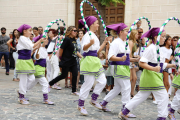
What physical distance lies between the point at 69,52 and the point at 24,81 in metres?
2.16

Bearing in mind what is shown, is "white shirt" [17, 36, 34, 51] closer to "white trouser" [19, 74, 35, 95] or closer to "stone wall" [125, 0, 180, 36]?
"white trouser" [19, 74, 35, 95]

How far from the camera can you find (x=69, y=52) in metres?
7.73

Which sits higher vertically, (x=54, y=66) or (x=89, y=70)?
(x=89, y=70)

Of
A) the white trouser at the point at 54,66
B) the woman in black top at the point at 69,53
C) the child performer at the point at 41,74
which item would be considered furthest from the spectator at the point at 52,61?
the child performer at the point at 41,74

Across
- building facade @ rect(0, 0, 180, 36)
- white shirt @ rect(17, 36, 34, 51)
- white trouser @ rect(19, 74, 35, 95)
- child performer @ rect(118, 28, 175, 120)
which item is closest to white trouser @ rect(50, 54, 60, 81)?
white trouser @ rect(19, 74, 35, 95)

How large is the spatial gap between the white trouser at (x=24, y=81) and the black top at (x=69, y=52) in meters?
1.74

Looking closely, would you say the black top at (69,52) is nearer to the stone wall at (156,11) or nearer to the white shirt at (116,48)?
the white shirt at (116,48)

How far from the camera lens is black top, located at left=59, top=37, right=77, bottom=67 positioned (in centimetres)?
764

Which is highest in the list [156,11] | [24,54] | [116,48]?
[156,11]

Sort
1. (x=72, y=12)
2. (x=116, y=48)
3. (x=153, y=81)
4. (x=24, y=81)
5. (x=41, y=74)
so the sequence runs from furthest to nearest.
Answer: (x=72, y=12) < (x=41, y=74) < (x=24, y=81) < (x=116, y=48) < (x=153, y=81)

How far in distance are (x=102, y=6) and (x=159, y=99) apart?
6927 millimetres

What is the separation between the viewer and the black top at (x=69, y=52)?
7641 mm

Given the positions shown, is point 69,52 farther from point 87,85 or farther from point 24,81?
point 87,85

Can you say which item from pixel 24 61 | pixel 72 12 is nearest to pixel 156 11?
pixel 72 12
